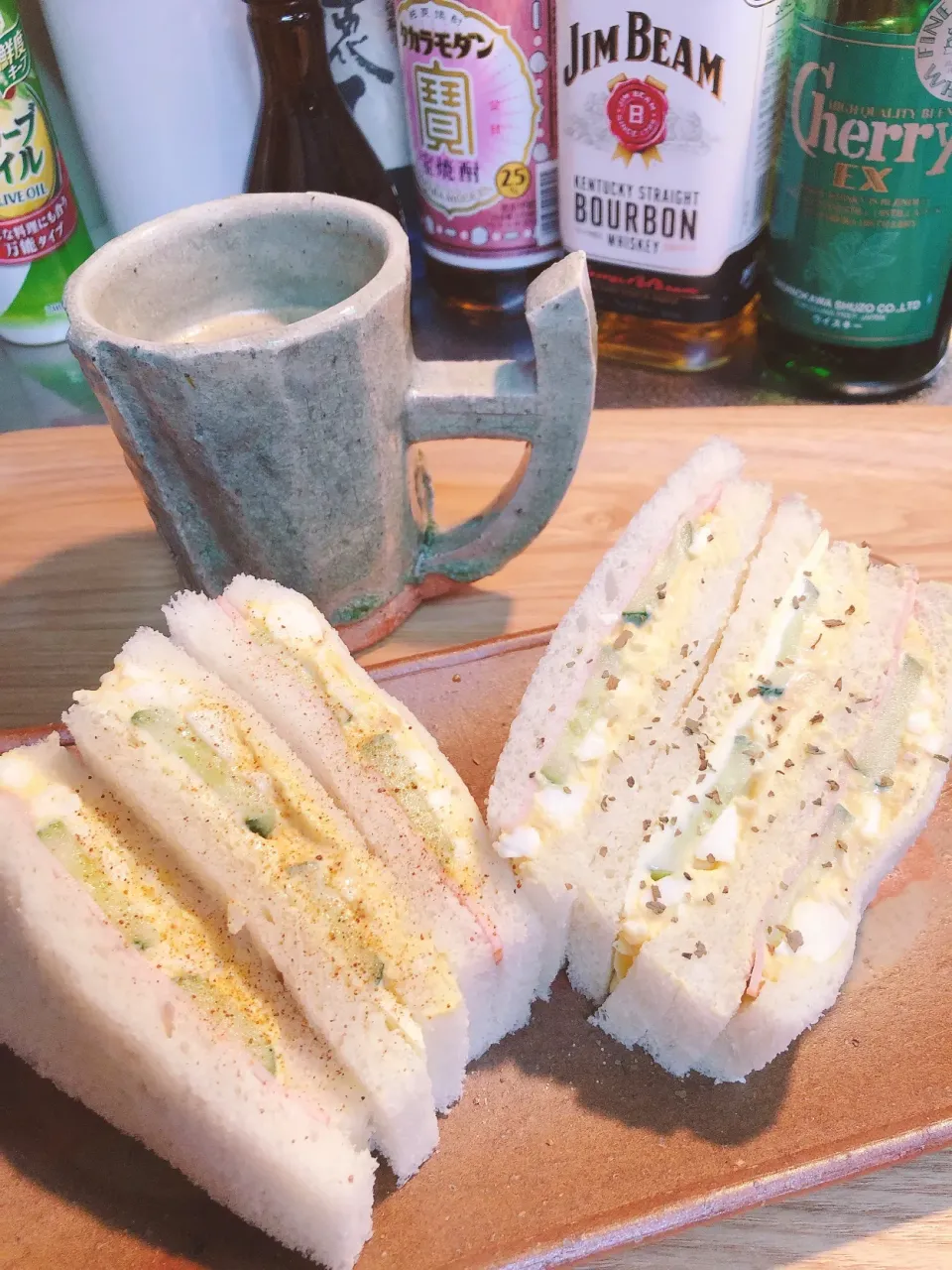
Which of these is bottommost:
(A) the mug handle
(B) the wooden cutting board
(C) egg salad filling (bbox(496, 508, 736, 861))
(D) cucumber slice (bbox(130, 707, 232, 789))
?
(B) the wooden cutting board

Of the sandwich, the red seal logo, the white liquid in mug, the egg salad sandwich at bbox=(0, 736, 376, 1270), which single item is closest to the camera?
the egg salad sandwich at bbox=(0, 736, 376, 1270)

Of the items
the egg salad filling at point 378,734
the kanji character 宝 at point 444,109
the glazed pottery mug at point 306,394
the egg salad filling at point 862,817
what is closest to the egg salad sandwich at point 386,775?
the egg salad filling at point 378,734

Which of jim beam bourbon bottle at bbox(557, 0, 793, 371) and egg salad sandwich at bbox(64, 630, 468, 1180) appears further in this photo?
jim beam bourbon bottle at bbox(557, 0, 793, 371)

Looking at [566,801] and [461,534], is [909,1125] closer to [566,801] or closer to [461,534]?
[566,801]

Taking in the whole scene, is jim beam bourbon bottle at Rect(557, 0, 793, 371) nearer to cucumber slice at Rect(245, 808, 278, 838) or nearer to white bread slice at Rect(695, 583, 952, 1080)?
white bread slice at Rect(695, 583, 952, 1080)

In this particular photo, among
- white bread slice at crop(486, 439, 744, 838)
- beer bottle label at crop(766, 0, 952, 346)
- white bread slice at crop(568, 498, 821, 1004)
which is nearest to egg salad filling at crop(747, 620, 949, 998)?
white bread slice at crop(568, 498, 821, 1004)

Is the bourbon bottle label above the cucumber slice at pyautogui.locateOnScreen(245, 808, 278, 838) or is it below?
above

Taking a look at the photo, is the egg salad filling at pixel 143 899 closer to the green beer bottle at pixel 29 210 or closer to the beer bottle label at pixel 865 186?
the green beer bottle at pixel 29 210
